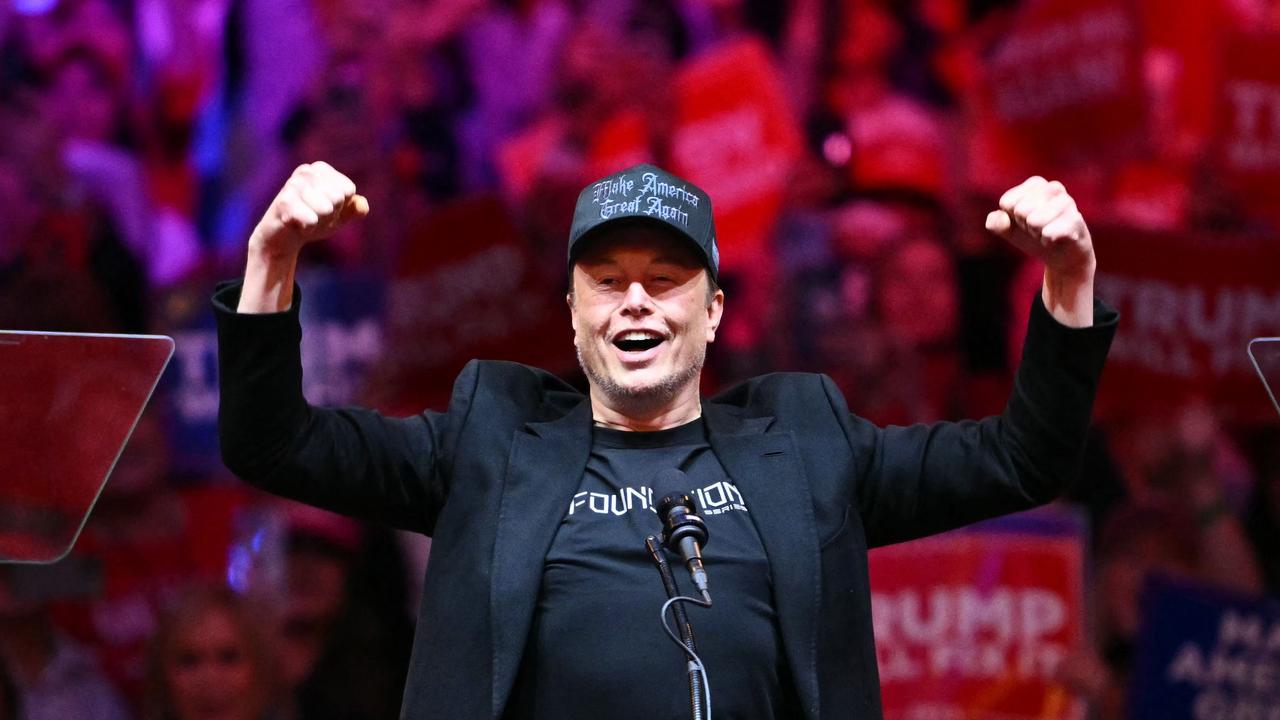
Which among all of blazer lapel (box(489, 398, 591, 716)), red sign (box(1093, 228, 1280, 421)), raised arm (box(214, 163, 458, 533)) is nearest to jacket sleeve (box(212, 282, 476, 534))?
raised arm (box(214, 163, 458, 533))

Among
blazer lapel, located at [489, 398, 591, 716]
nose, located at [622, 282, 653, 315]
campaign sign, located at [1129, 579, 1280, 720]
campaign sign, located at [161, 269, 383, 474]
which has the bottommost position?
campaign sign, located at [1129, 579, 1280, 720]

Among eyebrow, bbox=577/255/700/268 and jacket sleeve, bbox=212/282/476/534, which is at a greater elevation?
eyebrow, bbox=577/255/700/268

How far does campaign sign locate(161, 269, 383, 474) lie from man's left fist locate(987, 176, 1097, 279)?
132 inches

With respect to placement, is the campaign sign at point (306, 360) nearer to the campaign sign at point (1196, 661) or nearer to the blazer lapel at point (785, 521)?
the campaign sign at point (1196, 661)

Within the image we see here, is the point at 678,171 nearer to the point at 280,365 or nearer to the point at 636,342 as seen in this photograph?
the point at 636,342

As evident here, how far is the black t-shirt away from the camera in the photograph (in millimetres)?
1828

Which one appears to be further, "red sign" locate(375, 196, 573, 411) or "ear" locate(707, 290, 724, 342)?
"red sign" locate(375, 196, 573, 411)

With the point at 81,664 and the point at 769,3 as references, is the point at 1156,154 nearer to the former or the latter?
the point at 769,3

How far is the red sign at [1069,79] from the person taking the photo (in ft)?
15.6

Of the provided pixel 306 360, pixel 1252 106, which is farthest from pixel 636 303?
pixel 1252 106

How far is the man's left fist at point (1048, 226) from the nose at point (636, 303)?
46 cm

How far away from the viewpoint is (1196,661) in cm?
414

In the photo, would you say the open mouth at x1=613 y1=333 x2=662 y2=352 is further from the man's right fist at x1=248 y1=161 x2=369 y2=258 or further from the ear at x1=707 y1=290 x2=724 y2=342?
the man's right fist at x1=248 y1=161 x2=369 y2=258

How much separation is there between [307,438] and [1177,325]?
11.9ft
